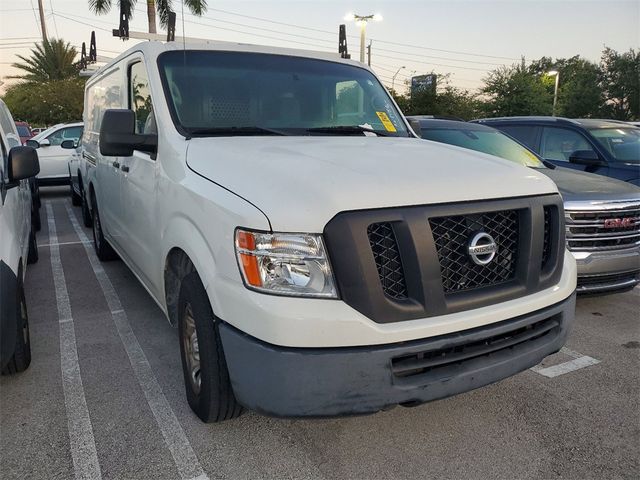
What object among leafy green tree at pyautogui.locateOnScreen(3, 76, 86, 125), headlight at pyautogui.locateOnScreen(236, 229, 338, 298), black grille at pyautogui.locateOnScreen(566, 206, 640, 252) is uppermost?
leafy green tree at pyautogui.locateOnScreen(3, 76, 86, 125)

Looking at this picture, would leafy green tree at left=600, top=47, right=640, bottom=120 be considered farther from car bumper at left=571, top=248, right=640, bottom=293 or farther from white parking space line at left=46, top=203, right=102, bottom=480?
white parking space line at left=46, top=203, right=102, bottom=480

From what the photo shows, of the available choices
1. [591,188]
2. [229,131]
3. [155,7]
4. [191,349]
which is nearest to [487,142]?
[591,188]

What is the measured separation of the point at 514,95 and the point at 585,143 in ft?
69.5

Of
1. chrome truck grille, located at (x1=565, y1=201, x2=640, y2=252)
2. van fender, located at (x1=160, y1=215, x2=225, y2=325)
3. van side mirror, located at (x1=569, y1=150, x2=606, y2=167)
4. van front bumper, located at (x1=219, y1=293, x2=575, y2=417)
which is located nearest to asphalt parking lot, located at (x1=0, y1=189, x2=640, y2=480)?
van front bumper, located at (x1=219, y1=293, x2=575, y2=417)

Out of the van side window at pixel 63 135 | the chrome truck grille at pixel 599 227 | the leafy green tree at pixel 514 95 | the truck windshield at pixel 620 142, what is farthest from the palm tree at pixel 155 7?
the chrome truck grille at pixel 599 227

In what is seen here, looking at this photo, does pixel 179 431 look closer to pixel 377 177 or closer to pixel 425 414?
pixel 425 414

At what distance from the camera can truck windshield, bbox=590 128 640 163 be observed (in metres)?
6.42

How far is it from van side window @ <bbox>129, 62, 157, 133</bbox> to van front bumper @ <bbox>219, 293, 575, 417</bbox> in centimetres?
177

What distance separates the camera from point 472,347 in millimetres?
2268

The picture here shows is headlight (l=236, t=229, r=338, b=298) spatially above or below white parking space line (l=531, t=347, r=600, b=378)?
above

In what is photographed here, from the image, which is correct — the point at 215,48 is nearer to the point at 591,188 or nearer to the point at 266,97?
the point at 266,97

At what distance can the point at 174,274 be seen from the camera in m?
2.97

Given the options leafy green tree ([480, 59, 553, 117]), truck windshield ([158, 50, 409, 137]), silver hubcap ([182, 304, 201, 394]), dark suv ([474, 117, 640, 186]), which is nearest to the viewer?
silver hubcap ([182, 304, 201, 394])

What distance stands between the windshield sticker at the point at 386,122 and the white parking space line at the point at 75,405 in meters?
2.65
